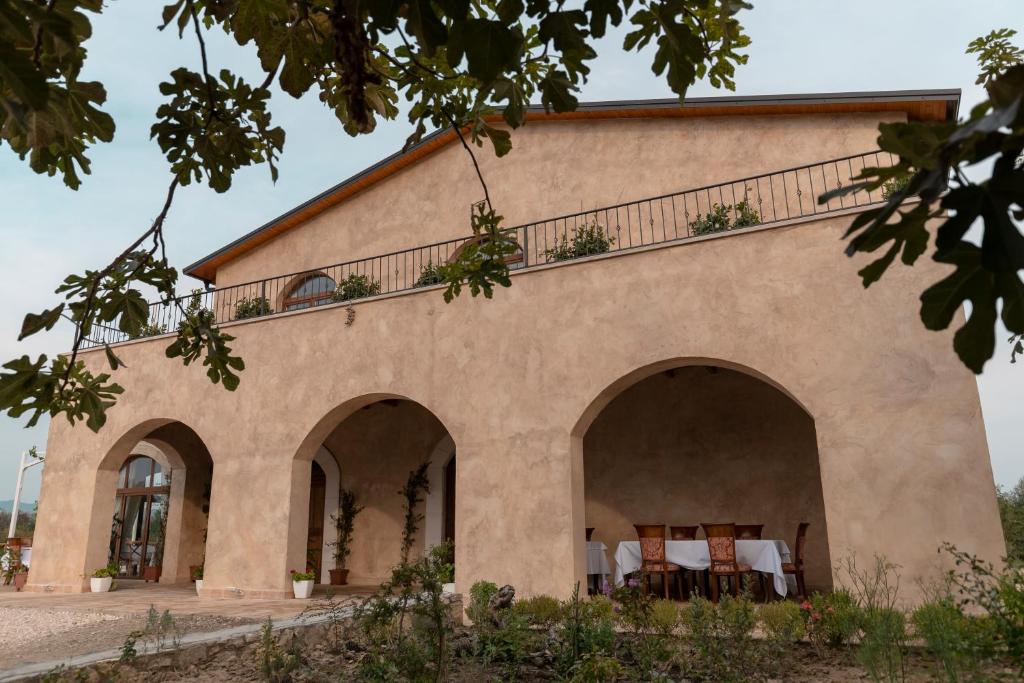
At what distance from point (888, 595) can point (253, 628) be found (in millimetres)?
5141

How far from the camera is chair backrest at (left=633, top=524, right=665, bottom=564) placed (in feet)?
27.6

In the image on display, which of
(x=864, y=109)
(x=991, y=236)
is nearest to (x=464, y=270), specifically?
(x=991, y=236)

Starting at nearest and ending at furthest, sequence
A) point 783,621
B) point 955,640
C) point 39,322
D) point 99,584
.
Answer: point 39,322
point 955,640
point 783,621
point 99,584

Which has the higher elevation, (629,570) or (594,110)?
(594,110)

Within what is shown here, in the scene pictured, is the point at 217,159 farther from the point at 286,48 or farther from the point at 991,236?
the point at 991,236

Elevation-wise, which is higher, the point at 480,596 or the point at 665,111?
the point at 665,111

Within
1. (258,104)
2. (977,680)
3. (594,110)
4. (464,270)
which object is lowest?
(977,680)

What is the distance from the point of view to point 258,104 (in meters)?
2.52

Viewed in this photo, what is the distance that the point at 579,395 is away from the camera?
26.2 feet

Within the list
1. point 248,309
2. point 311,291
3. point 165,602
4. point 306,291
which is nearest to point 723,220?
point 248,309

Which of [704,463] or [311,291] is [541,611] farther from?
[311,291]

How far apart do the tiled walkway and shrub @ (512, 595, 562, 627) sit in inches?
92.4

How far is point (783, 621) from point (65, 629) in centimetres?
671

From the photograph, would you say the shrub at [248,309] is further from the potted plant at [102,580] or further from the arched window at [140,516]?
the potted plant at [102,580]
